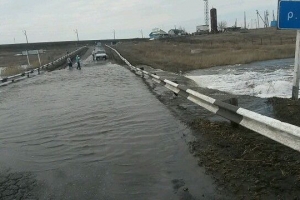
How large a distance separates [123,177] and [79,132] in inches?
138

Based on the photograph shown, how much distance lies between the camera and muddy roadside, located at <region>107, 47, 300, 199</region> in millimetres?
4410

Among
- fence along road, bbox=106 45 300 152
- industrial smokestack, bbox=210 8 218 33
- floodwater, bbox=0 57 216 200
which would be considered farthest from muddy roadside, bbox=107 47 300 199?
industrial smokestack, bbox=210 8 218 33

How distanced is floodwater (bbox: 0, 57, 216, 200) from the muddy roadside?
0.26 m

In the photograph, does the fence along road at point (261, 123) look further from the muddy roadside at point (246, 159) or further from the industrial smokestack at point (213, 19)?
the industrial smokestack at point (213, 19)

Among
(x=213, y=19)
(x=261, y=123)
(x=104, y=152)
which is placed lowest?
(x=104, y=152)

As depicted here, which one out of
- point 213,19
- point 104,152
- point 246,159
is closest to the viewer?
point 246,159

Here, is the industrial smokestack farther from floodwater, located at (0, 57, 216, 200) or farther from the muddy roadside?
the muddy roadside

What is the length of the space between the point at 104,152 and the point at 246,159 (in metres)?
2.73

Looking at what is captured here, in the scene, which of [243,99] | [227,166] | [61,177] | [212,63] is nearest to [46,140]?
[61,177]

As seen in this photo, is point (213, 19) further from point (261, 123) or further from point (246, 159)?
point (246, 159)

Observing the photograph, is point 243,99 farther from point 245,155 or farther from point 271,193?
point 271,193

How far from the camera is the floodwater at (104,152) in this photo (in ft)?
15.8

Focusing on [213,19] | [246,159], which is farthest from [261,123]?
[213,19]

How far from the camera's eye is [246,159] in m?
5.51
